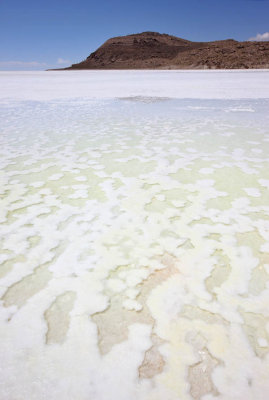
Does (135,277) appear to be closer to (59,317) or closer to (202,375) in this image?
(59,317)

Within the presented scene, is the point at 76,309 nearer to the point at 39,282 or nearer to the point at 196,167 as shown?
the point at 39,282

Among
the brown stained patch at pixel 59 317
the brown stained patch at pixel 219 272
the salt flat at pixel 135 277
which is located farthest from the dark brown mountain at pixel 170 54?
the brown stained patch at pixel 59 317

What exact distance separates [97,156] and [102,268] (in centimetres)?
294

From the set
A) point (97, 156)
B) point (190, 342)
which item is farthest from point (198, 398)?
point (97, 156)

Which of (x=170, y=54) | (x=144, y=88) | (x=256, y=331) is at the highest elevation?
(x=170, y=54)

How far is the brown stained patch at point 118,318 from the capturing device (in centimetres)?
163

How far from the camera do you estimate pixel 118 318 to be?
1.77m

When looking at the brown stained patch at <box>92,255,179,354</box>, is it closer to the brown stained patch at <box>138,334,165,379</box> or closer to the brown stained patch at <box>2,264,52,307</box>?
the brown stained patch at <box>138,334,165,379</box>

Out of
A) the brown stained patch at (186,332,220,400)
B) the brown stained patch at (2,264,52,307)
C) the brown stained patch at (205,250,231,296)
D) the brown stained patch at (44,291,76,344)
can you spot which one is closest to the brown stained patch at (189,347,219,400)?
the brown stained patch at (186,332,220,400)

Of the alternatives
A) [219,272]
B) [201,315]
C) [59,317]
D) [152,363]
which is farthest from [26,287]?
[219,272]

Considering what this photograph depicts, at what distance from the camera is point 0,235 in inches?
102

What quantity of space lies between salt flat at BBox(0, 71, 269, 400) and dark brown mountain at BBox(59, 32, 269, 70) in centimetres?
6051

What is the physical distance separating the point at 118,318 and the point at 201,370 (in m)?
0.55

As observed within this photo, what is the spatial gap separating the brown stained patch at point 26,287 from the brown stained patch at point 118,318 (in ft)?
1.63
